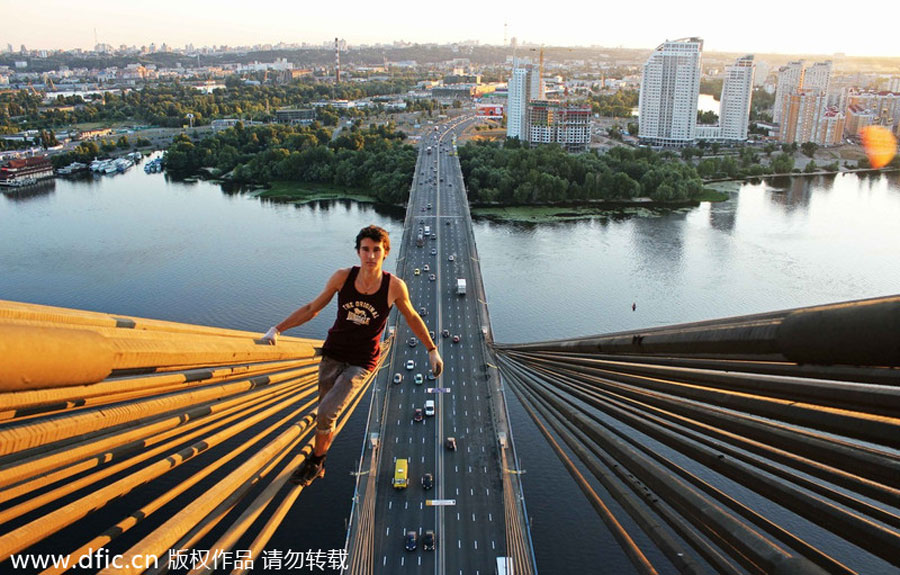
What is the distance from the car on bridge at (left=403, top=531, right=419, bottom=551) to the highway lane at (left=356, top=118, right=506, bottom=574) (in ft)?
0.11

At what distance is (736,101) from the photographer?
26.4m

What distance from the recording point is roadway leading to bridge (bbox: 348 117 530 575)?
194 inches

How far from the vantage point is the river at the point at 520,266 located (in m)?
6.67

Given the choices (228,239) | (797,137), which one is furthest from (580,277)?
(797,137)

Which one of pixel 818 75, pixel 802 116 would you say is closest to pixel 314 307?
pixel 802 116

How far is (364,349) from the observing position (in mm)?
1484

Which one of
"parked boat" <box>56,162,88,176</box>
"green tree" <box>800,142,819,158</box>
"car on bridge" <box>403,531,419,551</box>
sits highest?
"green tree" <box>800,142,819,158</box>

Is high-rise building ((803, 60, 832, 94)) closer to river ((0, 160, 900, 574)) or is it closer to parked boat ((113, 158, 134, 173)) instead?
river ((0, 160, 900, 574))

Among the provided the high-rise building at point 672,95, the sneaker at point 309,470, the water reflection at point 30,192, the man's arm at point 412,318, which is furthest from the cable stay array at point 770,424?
the high-rise building at point 672,95

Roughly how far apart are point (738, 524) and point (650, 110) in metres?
27.5

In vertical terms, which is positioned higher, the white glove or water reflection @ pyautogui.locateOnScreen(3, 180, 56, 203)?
the white glove

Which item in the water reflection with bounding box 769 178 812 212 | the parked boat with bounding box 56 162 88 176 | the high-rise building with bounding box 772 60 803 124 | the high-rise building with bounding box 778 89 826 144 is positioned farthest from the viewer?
the high-rise building with bounding box 772 60 803 124

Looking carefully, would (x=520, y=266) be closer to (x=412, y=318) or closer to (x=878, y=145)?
(x=412, y=318)

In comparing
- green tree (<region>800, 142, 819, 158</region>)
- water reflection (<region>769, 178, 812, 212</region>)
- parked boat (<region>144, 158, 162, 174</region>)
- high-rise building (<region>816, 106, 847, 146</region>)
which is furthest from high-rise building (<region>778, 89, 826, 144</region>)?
parked boat (<region>144, 158, 162, 174</region>)
